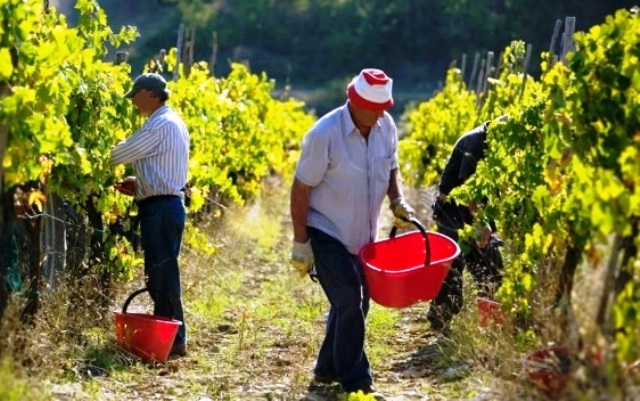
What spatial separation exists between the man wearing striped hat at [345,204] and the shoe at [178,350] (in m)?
1.37

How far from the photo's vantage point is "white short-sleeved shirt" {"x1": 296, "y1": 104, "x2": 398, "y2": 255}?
22.7ft

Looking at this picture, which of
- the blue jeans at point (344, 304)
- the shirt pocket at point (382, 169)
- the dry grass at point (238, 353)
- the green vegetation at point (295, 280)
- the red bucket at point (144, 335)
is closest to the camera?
the green vegetation at point (295, 280)

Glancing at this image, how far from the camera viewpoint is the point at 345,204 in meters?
6.99

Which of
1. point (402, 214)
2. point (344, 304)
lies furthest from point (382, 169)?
point (344, 304)

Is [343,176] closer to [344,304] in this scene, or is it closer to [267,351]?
[344,304]

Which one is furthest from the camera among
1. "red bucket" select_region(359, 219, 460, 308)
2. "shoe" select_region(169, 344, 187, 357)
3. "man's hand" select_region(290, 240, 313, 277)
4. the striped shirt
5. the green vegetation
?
"shoe" select_region(169, 344, 187, 357)

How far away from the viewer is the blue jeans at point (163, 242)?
26.4 feet

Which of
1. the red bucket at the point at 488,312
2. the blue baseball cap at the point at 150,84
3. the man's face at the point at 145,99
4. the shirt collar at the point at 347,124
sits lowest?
the red bucket at the point at 488,312

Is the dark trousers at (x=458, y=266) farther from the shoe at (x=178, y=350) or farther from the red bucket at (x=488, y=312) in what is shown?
the shoe at (x=178, y=350)

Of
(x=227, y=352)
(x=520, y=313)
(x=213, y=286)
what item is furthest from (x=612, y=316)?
(x=213, y=286)

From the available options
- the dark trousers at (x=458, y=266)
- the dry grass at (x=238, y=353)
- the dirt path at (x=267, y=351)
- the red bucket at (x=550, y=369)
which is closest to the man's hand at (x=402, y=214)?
the dry grass at (x=238, y=353)

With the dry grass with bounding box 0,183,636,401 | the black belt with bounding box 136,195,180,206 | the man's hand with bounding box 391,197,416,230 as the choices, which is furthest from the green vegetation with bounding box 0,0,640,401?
the man's hand with bounding box 391,197,416,230

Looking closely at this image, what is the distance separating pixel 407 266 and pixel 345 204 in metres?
0.61

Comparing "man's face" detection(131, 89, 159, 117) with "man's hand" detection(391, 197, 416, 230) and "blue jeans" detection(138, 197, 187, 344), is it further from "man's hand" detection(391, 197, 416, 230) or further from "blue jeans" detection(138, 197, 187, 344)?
"man's hand" detection(391, 197, 416, 230)
